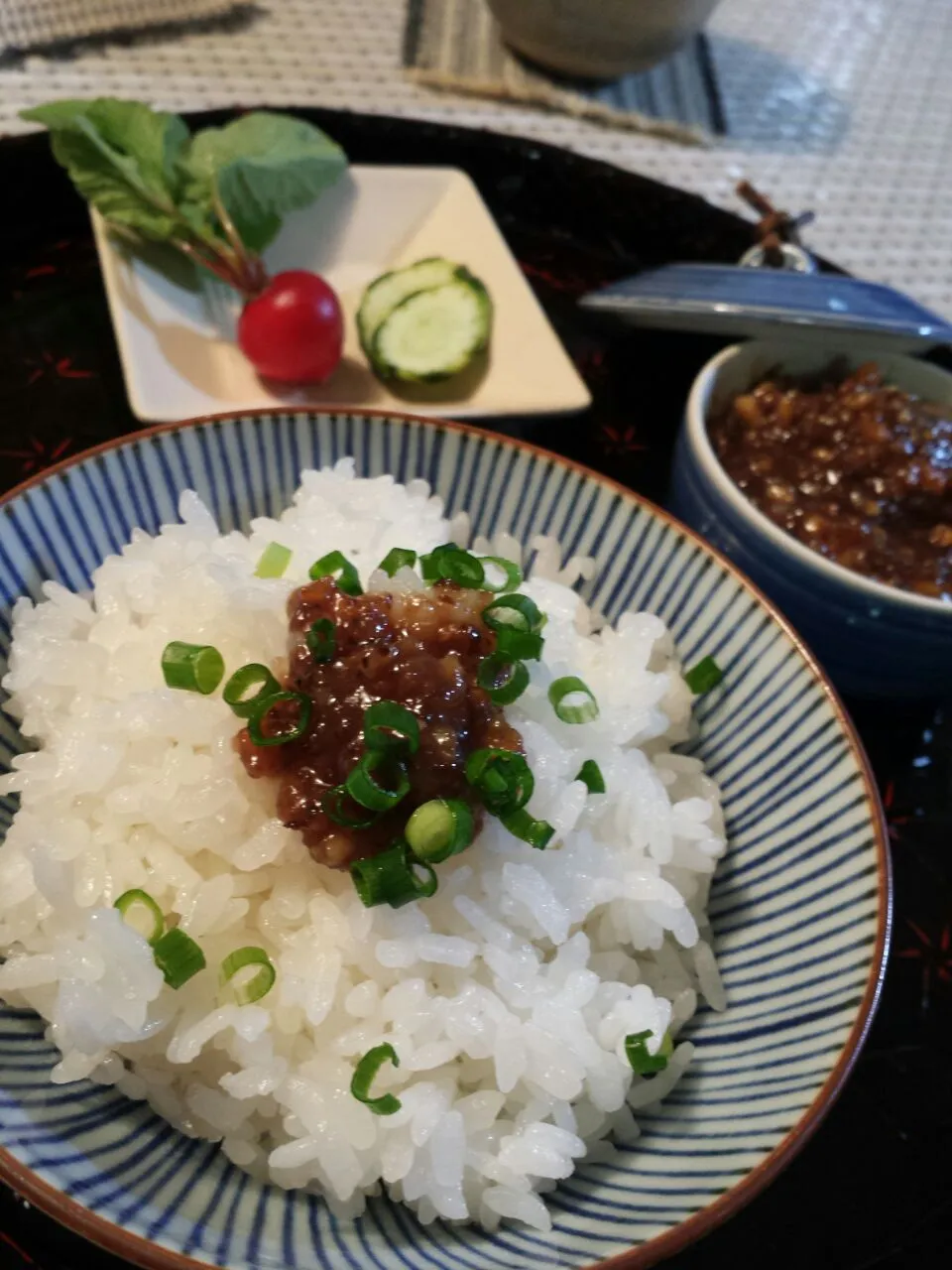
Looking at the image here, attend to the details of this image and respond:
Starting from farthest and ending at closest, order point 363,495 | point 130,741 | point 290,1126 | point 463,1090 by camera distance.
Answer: point 363,495, point 130,741, point 463,1090, point 290,1126

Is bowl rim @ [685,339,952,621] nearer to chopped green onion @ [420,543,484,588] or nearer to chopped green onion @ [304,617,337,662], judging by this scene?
chopped green onion @ [420,543,484,588]

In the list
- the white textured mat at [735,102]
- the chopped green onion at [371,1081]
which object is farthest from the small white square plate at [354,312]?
the chopped green onion at [371,1081]

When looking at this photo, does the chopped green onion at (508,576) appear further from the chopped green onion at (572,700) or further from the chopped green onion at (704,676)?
the chopped green onion at (704,676)

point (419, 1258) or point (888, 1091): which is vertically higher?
point (419, 1258)

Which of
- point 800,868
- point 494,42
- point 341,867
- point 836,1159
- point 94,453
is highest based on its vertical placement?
point 494,42

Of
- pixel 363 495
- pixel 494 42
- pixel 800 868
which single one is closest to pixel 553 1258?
pixel 800 868

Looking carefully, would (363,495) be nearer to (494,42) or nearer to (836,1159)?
(836,1159)

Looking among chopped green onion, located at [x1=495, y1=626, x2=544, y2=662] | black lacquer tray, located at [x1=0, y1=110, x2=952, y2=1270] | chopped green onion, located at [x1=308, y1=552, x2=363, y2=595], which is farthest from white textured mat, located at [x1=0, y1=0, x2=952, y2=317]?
chopped green onion, located at [x1=495, y1=626, x2=544, y2=662]
